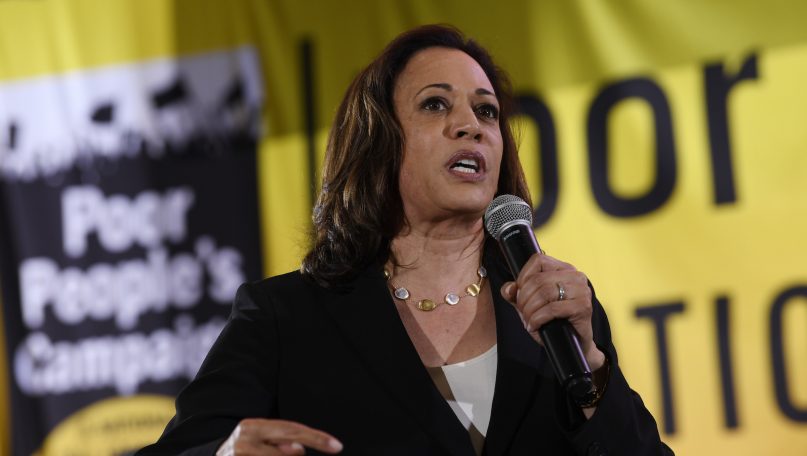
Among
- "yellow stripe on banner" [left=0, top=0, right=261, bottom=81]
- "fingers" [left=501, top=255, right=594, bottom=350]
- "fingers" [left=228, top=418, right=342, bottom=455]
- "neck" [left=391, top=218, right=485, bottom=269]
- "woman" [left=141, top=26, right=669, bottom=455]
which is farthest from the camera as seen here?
"yellow stripe on banner" [left=0, top=0, right=261, bottom=81]

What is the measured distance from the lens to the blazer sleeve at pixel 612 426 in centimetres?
155

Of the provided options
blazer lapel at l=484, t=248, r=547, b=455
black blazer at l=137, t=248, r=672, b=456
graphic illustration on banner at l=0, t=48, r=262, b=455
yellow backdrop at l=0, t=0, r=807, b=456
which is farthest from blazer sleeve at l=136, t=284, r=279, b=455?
graphic illustration on banner at l=0, t=48, r=262, b=455

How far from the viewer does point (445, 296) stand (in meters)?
1.90

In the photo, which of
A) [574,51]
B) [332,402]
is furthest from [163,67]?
[332,402]

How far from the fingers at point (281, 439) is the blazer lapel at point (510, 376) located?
341 mm

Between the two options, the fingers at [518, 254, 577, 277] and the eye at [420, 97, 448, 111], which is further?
the eye at [420, 97, 448, 111]

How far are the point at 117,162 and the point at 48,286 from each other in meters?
0.53

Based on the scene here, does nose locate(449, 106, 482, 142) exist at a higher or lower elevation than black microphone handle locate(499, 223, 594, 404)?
higher

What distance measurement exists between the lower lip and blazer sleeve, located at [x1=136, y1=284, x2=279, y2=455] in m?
0.39

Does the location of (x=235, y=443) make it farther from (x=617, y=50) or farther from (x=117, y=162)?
(x=117, y=162)

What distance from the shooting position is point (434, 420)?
163 centimetres

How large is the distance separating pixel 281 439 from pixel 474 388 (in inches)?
18.2

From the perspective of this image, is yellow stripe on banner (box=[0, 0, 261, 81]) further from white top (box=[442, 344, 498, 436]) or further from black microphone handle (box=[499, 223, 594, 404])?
black microphone handle (box=[499, 223, 594, 404])

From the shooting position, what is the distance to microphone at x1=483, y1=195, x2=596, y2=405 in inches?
56.0
